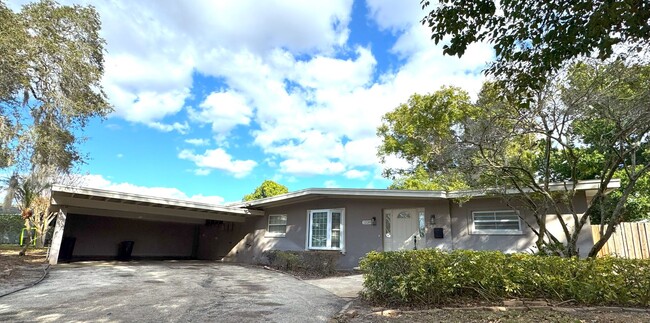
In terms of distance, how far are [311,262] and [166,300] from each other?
5030mm

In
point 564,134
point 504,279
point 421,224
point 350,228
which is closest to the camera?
point 504,279

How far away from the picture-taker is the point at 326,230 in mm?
11812

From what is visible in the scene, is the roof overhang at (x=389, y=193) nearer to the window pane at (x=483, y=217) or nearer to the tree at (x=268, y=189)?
the window pane at (x=483, y=217)

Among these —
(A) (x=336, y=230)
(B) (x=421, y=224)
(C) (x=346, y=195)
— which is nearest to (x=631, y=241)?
(B) (x=421, y=224)

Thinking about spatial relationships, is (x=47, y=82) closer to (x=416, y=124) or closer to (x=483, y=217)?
(x=483, y=217)

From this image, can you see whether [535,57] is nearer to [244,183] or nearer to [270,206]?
[270,206]

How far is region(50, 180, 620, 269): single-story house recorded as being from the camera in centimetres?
960

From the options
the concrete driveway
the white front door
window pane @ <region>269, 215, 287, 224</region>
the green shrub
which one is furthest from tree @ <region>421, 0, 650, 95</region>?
the green shrub

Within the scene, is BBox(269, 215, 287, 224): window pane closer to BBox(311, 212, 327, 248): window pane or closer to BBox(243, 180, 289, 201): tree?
BBox(311, 212, 327, 248): window pane

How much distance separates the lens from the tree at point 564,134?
6062 mm

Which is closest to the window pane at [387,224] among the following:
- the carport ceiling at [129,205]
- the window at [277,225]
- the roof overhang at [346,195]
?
the roof overhang at [346,195]

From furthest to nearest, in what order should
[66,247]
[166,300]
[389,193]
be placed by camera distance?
[66,247]
[389,193]
[166,300]

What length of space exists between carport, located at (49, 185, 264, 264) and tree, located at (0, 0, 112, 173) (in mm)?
1849

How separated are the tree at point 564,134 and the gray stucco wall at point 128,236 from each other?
522 inches
